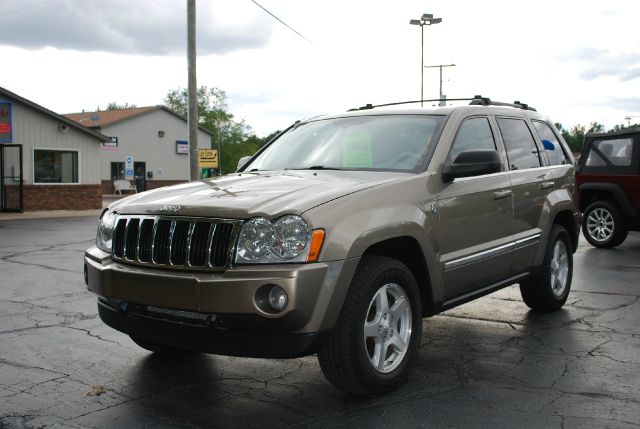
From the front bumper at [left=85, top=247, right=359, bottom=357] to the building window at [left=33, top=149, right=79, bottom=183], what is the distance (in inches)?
983

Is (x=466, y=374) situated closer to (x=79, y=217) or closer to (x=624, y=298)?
(x=624, y=298)

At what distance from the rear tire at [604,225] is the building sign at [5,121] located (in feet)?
67.7

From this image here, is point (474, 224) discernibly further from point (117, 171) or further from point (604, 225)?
point (117, 171)

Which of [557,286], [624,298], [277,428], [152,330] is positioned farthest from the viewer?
[624,298]

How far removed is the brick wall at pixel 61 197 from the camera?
26.8 m

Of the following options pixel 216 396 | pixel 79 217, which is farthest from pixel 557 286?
pixel 79 217

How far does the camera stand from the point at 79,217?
24.6 metres

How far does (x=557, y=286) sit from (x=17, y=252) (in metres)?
9.53

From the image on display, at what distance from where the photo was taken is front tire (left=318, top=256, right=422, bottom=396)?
4035 millimetres

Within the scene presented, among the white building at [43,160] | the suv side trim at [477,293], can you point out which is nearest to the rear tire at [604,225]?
the suv side trim at [477,293]

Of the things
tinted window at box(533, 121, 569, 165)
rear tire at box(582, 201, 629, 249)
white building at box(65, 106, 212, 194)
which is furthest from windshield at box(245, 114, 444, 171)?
white building at box(65, 106, 212, 194)

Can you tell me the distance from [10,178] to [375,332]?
82.8 ft

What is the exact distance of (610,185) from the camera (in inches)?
486

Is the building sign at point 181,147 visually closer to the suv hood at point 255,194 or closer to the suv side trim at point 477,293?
the suv side trim at point 477,293
